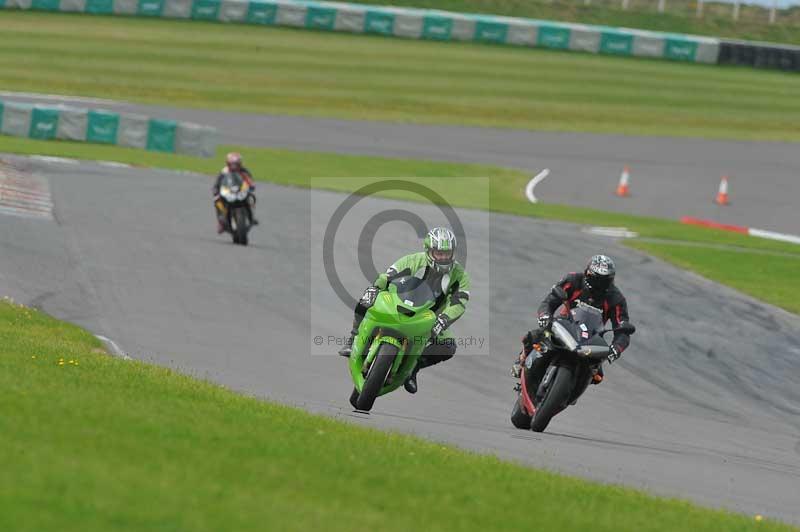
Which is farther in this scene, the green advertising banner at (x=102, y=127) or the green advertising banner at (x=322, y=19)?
the green advertising banner at (x=322, y=19)

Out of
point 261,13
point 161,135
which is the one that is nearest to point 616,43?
point 261,13

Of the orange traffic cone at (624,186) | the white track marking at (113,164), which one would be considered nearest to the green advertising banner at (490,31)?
the orange traffic cone at (624,186)

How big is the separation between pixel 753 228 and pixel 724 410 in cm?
2097

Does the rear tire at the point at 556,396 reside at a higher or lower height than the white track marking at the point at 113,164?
higher

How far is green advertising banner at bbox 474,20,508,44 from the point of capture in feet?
218

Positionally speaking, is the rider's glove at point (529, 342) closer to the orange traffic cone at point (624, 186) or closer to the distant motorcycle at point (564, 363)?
the distant motorcycle at point (564, 363)

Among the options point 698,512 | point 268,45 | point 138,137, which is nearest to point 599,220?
point 138,137

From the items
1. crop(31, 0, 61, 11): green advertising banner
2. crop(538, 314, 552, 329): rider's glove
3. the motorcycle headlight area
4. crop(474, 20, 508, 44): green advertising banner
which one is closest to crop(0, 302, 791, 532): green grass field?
the motorcycle headlight area

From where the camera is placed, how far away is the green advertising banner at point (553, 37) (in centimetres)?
6650

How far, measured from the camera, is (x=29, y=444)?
314 inches

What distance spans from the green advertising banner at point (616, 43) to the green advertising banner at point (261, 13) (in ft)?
51.9

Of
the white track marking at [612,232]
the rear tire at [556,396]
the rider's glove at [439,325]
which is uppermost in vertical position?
the rider's glove at [439,325]

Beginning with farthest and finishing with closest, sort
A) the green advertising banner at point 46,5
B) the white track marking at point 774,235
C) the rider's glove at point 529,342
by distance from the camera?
the green advertising banner at point 46,5
the white track marking at point 774,235
the rider's glove at point 529,342

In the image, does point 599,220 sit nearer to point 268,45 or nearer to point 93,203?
point 93,203
